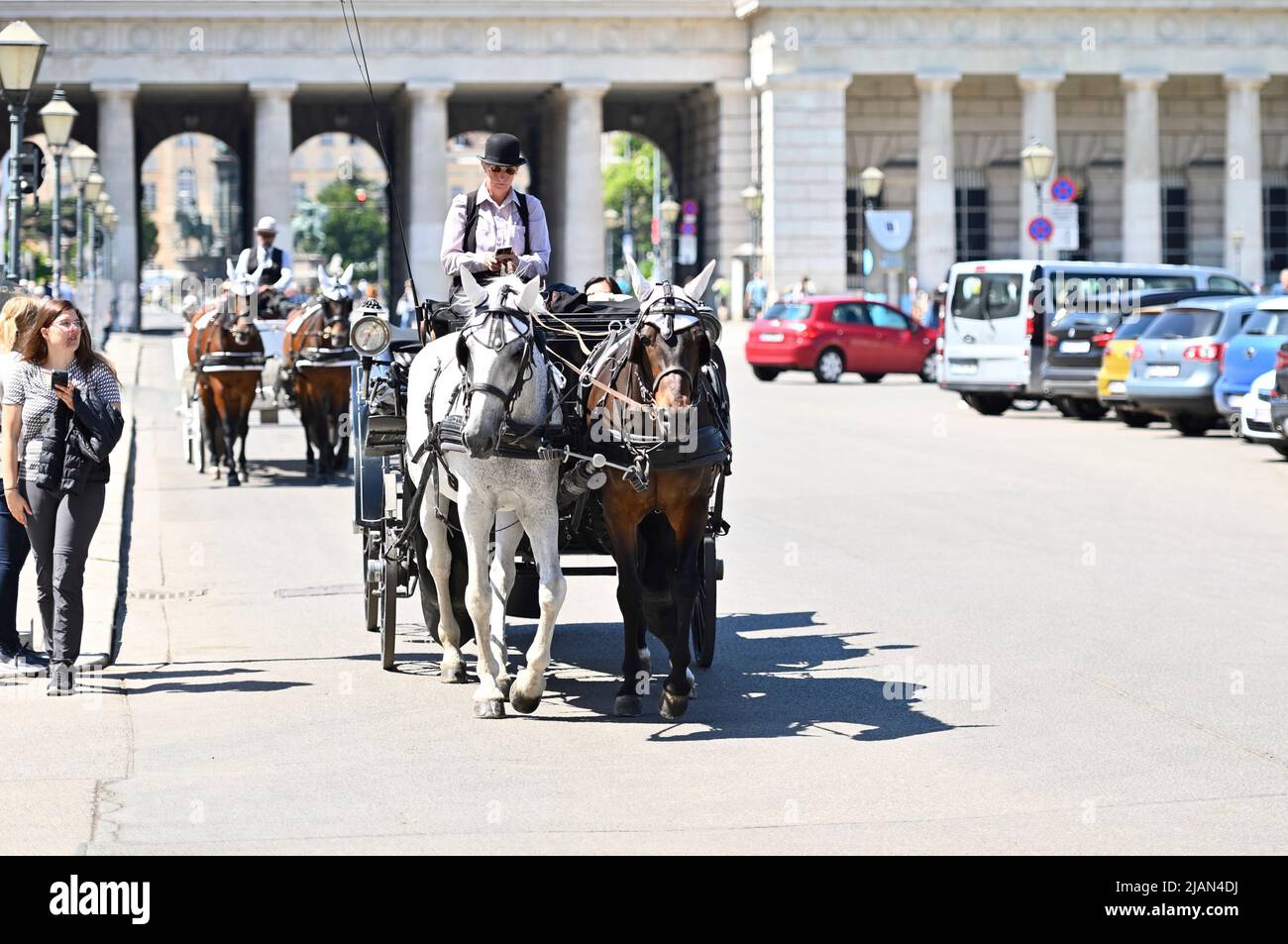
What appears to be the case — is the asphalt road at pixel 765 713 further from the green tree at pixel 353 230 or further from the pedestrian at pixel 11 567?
the green tree at pixel 353 230

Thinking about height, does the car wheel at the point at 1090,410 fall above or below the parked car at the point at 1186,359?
below

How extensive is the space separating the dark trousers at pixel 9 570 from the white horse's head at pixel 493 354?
285 centimetres

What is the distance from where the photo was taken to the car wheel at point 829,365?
1676 inches

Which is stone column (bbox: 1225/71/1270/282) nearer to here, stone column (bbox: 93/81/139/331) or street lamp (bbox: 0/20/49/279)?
stone column (bbox: 93/81/139/331)

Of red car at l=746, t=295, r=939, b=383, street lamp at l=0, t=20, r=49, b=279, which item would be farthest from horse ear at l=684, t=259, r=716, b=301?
red car at l=746, t=295, r=939, b=383

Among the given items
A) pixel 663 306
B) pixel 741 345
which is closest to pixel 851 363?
pixel 741 345

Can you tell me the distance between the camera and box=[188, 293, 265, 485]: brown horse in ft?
70.5

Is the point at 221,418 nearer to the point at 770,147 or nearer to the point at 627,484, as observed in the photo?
the point at 627,484


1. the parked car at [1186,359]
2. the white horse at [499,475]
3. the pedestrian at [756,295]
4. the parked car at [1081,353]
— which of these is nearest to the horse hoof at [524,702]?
the white horse at [499,475]

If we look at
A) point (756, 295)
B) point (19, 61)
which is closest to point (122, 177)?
point (756, 295)

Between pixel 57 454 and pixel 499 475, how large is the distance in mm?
2457

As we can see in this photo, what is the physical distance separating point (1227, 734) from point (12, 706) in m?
5.26

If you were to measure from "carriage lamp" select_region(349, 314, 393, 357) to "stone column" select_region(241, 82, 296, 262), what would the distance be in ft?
190

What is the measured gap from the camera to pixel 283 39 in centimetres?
6831
